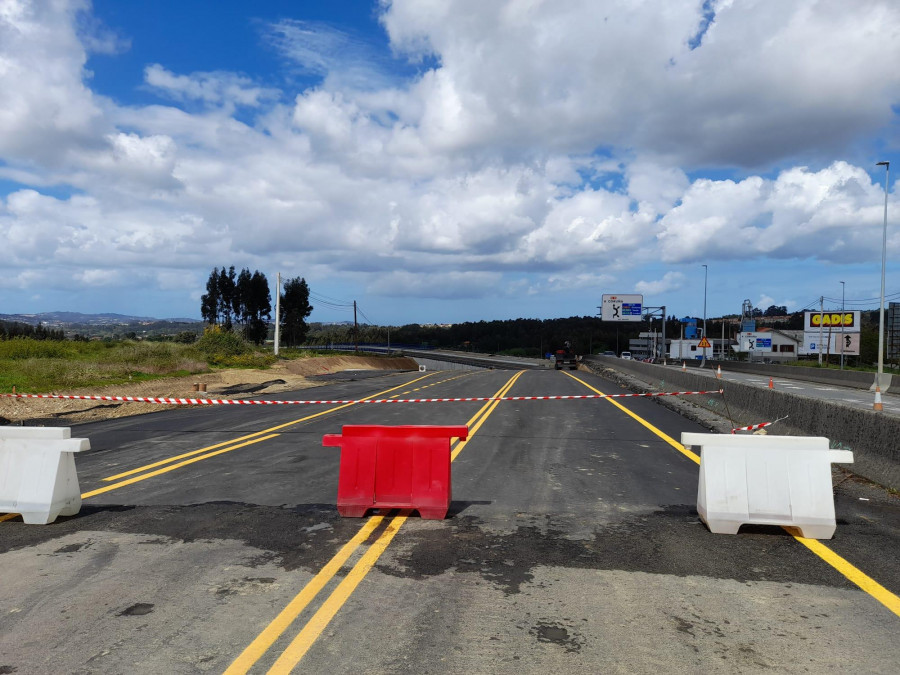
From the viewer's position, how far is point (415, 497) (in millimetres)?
6883

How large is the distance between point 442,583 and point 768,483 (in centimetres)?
343

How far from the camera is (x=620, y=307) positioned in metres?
73.6

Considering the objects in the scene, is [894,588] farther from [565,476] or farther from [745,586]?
[565,476]

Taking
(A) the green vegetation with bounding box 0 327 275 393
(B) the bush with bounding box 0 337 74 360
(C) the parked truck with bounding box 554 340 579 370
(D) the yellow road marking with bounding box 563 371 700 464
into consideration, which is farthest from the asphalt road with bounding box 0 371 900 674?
(C) the parked truck with bounding box 554 340 579 370

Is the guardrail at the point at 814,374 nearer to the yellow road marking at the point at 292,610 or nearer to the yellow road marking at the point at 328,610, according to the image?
the yellow road marking at the point at 328,610

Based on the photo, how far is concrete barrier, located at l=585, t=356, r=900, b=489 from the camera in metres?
8.52

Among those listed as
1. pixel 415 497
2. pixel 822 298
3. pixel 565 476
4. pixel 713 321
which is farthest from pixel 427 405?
pixel 713 321

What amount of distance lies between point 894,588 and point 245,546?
5.02m

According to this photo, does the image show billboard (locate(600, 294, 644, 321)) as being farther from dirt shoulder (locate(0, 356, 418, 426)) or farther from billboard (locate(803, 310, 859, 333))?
dirt shoulder (locate(0, 356, 418, 426))

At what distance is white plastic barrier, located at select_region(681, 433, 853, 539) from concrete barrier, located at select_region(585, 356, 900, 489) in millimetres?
2610

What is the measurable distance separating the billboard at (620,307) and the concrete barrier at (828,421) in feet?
183

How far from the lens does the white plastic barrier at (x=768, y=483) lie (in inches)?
247

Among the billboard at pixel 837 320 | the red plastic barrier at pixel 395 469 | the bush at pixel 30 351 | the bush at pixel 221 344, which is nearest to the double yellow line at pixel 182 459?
the red plastic barrier at pixel 395 469

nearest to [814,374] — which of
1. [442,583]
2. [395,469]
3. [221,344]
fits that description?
[221,344]
